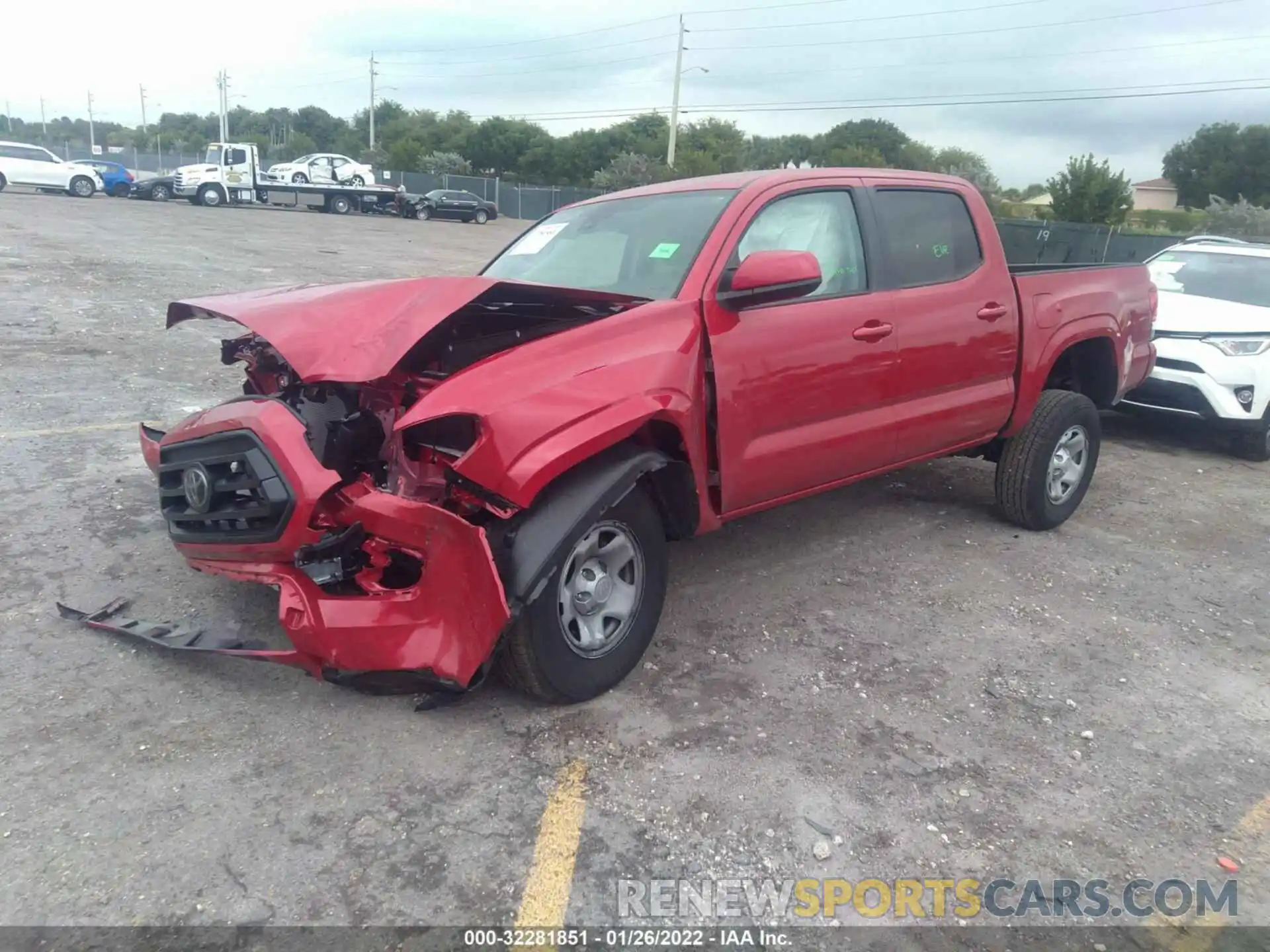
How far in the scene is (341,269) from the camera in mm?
16828

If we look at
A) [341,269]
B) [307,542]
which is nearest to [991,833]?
[307,542]

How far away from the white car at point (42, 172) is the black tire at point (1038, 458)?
34.9 m

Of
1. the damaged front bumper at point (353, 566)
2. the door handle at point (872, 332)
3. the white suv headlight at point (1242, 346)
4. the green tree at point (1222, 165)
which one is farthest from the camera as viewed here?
the green tree at point (1222, 165)

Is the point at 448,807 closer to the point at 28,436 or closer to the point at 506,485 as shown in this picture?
the point at 506,485

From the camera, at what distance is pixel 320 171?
37906mm

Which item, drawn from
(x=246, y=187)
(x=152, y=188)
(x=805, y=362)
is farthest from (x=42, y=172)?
(x=805, y=362)

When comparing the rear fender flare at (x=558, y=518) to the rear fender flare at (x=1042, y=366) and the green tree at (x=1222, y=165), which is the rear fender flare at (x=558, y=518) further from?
the green tree at (x=1222, y=165)

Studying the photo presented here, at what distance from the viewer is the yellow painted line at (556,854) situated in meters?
2.49

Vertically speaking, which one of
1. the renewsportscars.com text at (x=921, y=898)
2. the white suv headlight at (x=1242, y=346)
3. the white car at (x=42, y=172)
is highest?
the white car at (x=42, y=172)

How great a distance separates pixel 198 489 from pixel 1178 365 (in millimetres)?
7227

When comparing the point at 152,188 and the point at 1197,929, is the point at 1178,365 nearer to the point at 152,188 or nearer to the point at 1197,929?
the point at 1197,929

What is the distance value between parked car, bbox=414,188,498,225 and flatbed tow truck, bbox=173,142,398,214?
1.90 metres

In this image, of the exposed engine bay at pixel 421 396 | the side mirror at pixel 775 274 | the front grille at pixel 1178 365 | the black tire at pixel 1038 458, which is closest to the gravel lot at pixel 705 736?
the black tire at pixel 1038 458

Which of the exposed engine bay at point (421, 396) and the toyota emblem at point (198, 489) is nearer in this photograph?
the exposed engine bay at point (421, 396)
